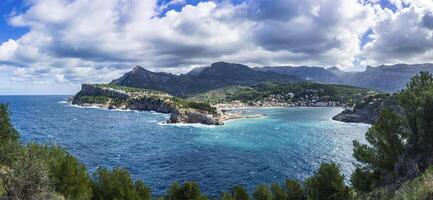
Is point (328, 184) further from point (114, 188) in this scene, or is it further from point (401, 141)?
point (114, 188)

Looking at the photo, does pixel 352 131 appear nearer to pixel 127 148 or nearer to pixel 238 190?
pixel 127 148

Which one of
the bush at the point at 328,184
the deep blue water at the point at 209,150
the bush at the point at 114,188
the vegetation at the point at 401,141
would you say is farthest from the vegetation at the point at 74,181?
the deep blue water at the point at 209,150

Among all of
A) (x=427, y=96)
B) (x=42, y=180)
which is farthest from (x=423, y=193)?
(x=427, y=96)

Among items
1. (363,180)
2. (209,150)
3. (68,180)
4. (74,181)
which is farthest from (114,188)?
(209,150)

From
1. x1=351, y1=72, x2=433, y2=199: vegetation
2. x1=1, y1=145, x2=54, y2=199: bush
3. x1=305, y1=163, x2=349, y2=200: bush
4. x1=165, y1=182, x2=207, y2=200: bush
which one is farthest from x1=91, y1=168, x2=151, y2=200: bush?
x1=351, y1=72, x2=433, y2=199: vegetation

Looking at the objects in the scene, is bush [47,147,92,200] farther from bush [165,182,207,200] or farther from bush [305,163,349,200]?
bush [305,163,349,200]

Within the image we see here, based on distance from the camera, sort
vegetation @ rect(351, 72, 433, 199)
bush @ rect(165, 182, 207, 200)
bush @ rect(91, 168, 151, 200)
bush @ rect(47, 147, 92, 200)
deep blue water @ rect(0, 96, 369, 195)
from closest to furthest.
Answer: vegetation @ rect(351, 72, 433, 199)
bush @ rect(47, 147, 92, 200)
bush @ rect(91, 168, 151, 200)
bush @ rect(165, 182, 207, 200)
deep blue water @ rect(0, 96, 369, 195)

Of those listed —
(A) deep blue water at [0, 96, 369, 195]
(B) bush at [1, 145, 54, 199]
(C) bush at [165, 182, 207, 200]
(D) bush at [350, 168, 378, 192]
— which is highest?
(B) bush at [1, 145, 54, 199]

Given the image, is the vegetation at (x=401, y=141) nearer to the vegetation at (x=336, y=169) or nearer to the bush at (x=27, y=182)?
the vegetation at (x=336, y=169)

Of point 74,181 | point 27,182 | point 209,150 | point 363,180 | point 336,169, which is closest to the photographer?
point 27,182
